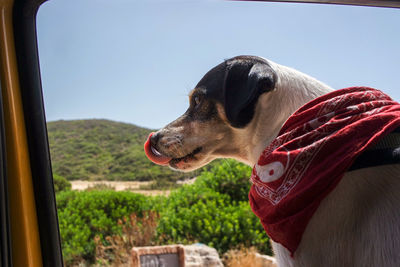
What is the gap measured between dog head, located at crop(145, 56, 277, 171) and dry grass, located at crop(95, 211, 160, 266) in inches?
121

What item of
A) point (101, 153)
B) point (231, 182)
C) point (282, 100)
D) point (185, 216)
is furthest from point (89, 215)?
point (101, 153)

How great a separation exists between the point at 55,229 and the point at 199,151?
76 centimetres

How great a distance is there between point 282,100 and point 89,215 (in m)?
4.60

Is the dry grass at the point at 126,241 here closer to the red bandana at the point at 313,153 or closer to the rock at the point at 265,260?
the rock at the point at 265,260

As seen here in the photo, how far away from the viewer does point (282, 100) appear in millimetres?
1622

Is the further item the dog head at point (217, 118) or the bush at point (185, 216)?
the bush at point (185, 216)

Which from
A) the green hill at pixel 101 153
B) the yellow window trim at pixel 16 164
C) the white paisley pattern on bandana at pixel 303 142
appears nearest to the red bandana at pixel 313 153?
the white paisley pattern on bandana at pixel 303 142

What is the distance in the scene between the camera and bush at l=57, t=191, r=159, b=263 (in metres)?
4.93

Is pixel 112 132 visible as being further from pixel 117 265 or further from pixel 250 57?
pixel 250 57

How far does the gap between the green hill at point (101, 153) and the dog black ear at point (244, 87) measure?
7.99 meters

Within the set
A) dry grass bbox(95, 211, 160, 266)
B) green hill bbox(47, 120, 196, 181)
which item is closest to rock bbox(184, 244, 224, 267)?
dry grass bbox(95, 211, 160, 266)

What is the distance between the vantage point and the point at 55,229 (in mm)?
1492

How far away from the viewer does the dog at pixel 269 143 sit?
118 centimetres

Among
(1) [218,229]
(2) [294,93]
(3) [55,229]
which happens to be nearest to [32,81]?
(3) [55,229]
